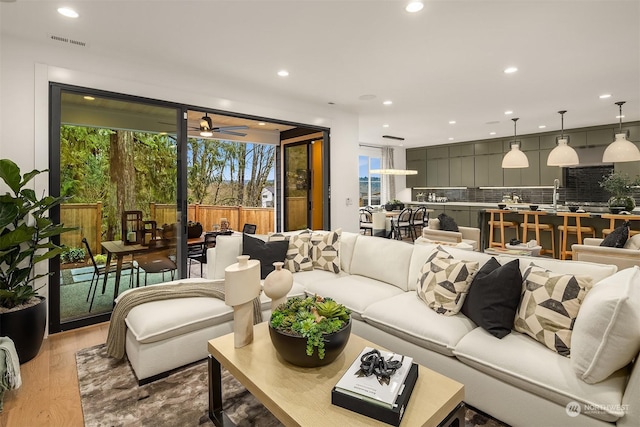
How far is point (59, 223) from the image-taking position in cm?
320

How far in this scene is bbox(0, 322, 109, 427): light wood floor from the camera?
6.52 ft

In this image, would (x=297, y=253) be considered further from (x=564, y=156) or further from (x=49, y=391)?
(x=564, y=156)

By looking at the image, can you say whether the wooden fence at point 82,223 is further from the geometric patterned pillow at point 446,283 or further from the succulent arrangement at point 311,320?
the geometric patterned pillow at point 446,283

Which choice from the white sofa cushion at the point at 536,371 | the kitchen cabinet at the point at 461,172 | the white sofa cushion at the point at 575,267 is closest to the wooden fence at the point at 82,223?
the white sofa cushion at the point at 536,371

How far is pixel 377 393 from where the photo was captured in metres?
1.36

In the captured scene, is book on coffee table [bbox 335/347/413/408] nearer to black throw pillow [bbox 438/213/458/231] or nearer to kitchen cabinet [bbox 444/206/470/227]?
black throw pillow [bbox 438/213/458/231]

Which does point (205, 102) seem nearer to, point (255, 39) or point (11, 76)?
point (255, 39)

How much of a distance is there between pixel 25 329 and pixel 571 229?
7.31 metres

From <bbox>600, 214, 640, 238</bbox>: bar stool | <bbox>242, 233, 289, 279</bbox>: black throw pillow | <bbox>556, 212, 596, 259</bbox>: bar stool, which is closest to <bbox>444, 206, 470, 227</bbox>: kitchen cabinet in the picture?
<bbox>556, 212, 596, 259</bbox>: bar stool

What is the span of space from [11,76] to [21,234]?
1.46m

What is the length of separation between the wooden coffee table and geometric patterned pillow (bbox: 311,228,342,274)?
1.55 metres

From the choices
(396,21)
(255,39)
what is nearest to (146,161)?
(255,39)

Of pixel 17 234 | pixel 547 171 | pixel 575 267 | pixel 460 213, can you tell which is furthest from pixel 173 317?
pixel 547 171

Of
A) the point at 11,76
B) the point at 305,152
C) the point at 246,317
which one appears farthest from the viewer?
the point at 305,152
